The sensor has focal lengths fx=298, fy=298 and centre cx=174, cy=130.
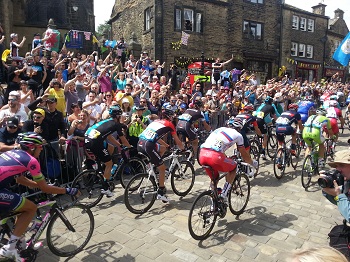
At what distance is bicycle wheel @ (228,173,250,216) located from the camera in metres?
5.90

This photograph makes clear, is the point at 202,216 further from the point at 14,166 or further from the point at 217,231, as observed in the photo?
the point at 14,166

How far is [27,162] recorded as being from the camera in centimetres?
373

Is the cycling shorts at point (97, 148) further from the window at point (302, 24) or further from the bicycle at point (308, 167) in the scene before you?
the window at point (302, 24)

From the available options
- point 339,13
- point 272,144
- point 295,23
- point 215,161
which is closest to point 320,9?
point 339,13

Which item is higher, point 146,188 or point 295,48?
point 295,48

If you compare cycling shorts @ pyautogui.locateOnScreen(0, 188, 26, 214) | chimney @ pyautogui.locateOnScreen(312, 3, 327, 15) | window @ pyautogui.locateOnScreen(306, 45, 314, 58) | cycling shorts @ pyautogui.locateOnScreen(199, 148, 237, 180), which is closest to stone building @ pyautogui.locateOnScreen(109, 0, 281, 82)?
window @ pyautogui.locateOnScreen(306, 45, 314, 58)

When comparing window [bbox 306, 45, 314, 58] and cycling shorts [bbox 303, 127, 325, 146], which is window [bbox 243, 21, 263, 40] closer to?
window [bbox 306, 45, 314, 58]

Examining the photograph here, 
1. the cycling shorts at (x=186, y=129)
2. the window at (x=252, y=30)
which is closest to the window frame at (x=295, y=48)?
the window at (x=252, y=30)

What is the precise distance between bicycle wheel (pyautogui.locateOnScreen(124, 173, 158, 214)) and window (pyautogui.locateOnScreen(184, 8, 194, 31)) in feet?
65.9

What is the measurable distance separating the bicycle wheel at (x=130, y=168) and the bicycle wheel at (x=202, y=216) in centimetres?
246

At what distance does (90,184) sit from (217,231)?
2.70 meters

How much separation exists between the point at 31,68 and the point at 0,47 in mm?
2771

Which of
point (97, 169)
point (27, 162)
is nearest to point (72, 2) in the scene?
point (97, 169)

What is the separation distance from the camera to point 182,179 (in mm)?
7016
